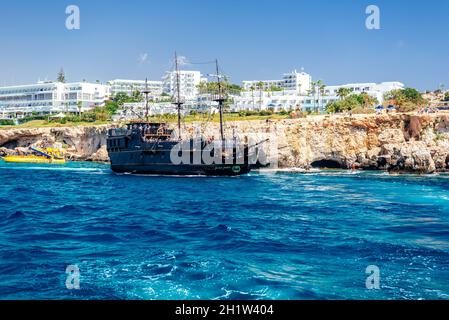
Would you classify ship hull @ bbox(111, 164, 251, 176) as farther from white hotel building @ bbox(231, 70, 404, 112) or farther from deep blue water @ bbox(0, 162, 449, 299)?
white hotel building @ bbox(231, 70, 404, 112)

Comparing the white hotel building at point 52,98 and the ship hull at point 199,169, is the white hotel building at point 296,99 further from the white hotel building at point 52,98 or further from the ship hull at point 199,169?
the ship hull at point 199,169

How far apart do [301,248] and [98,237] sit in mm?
10370

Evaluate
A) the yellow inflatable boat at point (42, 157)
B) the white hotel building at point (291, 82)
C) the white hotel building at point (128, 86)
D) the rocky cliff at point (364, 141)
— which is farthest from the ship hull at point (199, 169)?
the white hotel building at point (128, 86)

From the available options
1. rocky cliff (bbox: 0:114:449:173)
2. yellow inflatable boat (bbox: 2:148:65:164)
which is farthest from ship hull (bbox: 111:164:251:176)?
yellow inflatable boat (bbox: 2:148:65:164)

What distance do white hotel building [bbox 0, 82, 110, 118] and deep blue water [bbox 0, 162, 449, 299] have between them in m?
113

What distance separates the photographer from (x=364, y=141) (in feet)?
253

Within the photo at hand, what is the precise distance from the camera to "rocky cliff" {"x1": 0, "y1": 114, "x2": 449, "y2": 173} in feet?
228

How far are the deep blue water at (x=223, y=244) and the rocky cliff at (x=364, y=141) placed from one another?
1000 inches

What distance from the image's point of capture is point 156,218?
98.1ft

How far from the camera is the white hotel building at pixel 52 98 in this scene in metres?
150

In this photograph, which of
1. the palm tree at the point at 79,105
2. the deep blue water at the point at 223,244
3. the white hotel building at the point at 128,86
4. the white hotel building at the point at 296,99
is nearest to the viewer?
the deep blue water at the point at 223,244

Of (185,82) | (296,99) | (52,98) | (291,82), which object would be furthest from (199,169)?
(185,82)

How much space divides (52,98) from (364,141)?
115 meters

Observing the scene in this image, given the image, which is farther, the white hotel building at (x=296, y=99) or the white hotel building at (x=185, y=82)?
the white hotel building at (x=185, y=82)
